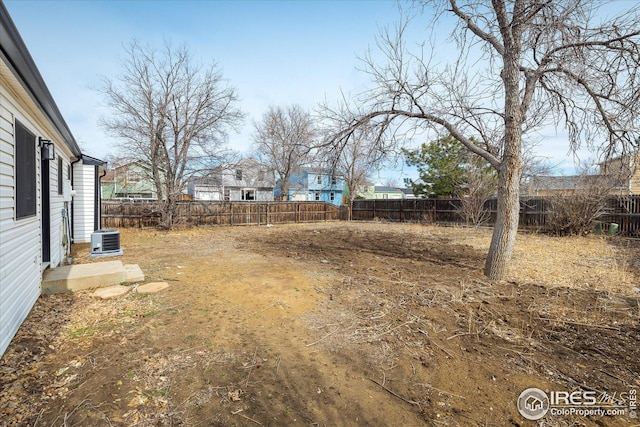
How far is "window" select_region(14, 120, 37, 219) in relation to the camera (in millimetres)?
3484

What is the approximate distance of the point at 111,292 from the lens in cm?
444

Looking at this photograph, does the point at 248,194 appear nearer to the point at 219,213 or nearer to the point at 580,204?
the point at 219,213

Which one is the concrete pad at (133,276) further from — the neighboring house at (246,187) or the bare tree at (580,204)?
the neighboring house at (246,187)

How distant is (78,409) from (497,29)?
294 inches

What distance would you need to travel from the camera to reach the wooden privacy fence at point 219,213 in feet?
43.8

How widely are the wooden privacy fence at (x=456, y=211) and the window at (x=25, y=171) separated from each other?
45.6 feet

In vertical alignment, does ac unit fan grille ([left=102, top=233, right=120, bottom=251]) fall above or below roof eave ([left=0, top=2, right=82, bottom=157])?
below

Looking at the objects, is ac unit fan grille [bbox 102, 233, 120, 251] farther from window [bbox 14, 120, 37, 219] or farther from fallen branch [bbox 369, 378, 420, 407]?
fallen branch [bbox 369, 378, 420, 407]

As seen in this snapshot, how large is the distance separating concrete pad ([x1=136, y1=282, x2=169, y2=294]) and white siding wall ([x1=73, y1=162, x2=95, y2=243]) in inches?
271

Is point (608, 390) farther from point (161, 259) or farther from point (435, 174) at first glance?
point (435, 174)

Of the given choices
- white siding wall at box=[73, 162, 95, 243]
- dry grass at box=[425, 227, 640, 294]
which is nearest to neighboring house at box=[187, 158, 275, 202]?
white siding wall at box=[73, 162, 95, 243]

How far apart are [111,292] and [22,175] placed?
1.90 meters

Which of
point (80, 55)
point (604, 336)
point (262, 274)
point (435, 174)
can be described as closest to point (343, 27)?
point (262, 274)

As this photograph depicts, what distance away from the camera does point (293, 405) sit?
2.17 meters
